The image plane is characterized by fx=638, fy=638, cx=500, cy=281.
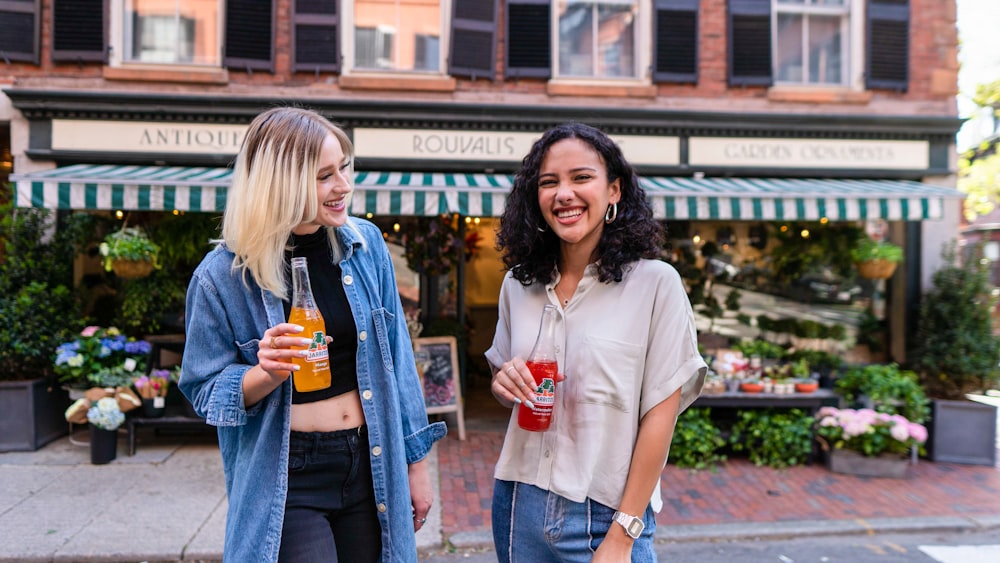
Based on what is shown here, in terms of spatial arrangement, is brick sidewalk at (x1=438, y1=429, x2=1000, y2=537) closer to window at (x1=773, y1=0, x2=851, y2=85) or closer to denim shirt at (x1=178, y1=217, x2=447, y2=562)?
denim shirt at (x1=178, y1=217, x2=447, y2=562)

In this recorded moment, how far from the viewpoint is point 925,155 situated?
25.4ft

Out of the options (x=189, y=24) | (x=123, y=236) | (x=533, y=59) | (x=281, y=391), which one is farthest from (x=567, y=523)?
(x=189, y=24)

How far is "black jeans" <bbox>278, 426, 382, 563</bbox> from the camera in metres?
1.84

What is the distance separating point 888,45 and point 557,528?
326 inches

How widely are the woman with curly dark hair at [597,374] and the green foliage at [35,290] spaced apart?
6034 mm

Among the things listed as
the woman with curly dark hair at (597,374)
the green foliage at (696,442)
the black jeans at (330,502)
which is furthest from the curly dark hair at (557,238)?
the green foliage at (696,442)

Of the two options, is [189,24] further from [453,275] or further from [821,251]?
[821,251]

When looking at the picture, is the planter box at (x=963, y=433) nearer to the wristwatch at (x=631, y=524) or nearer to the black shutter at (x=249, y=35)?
the wristwatch at (x=631, y=524)


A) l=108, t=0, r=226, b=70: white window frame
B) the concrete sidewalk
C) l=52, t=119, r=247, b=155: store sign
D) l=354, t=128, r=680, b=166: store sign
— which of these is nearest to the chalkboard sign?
the concrete sidewalk

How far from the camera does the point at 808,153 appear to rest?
7.67m

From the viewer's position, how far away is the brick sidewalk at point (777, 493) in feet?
16.4

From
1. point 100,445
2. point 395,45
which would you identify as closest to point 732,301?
point 395,45

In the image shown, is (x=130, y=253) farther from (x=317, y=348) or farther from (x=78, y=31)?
(x=317, y=348)

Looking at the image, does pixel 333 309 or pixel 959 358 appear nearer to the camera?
pixel 333 309
